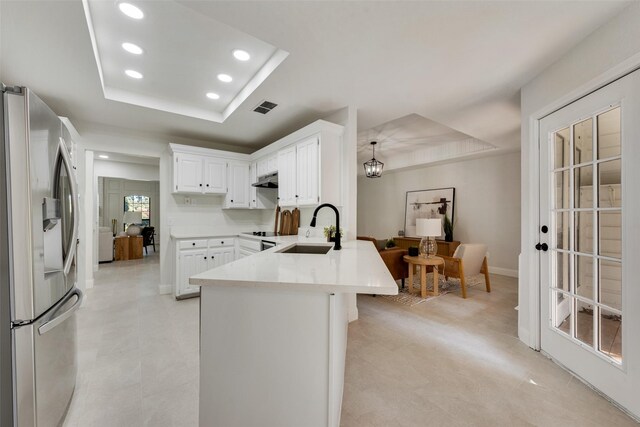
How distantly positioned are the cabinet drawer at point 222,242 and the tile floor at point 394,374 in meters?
1.00

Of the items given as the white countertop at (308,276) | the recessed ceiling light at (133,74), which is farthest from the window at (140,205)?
the white countertop at (308,276)

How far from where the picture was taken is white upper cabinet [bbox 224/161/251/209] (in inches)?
171

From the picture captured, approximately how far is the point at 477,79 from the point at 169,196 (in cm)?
440

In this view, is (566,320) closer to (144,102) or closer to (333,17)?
(333,17)

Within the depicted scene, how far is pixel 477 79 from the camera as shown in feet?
7.93

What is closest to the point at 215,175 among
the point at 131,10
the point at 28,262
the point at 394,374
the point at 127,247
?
the point at 131,10

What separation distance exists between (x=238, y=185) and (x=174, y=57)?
2.29m

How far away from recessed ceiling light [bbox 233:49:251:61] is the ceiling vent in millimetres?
600

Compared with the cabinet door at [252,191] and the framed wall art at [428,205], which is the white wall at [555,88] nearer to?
the framed wall art at [428,205]

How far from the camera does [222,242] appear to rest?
397 centimetres

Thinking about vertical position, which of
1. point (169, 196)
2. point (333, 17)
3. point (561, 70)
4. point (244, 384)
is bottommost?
point (244, 384)

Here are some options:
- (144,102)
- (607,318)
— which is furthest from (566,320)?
(144,102)

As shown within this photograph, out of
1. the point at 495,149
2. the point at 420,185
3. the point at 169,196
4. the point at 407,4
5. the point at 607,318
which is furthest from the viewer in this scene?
the point at 420,185

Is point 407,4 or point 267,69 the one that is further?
point 267,69
